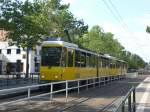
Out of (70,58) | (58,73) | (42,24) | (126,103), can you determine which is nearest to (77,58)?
(70,58)

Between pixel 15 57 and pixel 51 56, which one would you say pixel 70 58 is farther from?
pixel 15 57

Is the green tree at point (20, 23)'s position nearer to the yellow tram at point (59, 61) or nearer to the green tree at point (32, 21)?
the green tree at point (32, 21)

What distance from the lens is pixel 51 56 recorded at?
3025 centimetres

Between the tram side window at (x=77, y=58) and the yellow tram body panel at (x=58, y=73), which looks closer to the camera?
the yellow tram body panel at (x=58, y=73)

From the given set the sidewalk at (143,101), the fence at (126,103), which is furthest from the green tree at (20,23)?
the fence at (126,103)

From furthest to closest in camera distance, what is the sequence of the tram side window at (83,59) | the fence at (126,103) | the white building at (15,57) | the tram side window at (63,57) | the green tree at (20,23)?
the white building at (15,57) < the green tree at (20,23) < the tram side window at (83,59) < the tram side window at (63,57) < the fence at (126,103)

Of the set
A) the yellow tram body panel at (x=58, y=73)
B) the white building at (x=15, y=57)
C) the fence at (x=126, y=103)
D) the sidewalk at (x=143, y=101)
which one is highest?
the white building at (x=15, y=57)

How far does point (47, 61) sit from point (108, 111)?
13042mm

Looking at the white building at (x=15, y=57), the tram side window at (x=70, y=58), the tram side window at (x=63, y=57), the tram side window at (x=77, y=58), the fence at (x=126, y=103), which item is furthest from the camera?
the white building at (x=15, y=57)

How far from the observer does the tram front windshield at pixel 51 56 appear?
30.0m

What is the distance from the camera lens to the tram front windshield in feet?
98.5

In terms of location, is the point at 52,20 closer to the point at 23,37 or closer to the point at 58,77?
the point at 23,37

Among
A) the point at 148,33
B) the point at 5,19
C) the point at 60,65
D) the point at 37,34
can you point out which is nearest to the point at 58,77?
the point at 60,65

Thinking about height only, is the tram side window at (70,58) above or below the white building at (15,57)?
below
